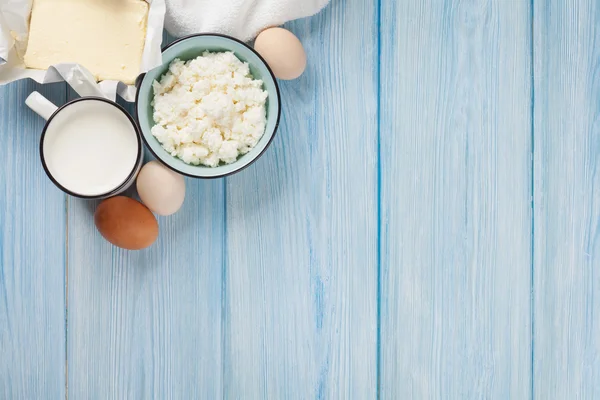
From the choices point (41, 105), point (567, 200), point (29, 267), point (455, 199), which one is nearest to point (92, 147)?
point (41, 105)

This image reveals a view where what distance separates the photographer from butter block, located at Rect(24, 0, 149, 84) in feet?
2.44

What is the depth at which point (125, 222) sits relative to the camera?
29.4 inches

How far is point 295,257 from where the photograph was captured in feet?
2.75

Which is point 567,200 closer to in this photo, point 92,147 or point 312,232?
point 312,232

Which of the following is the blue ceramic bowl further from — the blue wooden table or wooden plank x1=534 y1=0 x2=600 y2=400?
wooden plank x1=534 y1=0 x2=600 y2=400

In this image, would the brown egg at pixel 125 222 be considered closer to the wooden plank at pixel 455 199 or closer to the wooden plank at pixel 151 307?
the wooden plank at pixel 151 307

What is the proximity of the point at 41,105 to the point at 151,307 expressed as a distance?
11.7 inches

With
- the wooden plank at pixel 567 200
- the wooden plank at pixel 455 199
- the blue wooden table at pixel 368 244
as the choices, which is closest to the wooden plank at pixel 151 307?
the blue wooden table at pixel 368 244

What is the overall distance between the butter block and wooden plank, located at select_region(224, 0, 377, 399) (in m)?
0.20

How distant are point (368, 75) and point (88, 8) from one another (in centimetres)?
37

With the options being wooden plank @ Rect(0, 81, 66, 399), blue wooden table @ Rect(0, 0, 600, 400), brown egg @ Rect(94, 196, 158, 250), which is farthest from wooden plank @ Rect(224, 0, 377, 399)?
wooden plank @ Rect(0, 81, 66, 399)

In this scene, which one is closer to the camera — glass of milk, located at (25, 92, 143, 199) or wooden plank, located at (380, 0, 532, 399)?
glass of milk, located at (25, 92, 143, 199)

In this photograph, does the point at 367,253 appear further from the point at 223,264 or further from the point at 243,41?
the point at 243,41

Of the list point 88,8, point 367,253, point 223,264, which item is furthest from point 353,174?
point 88,8
